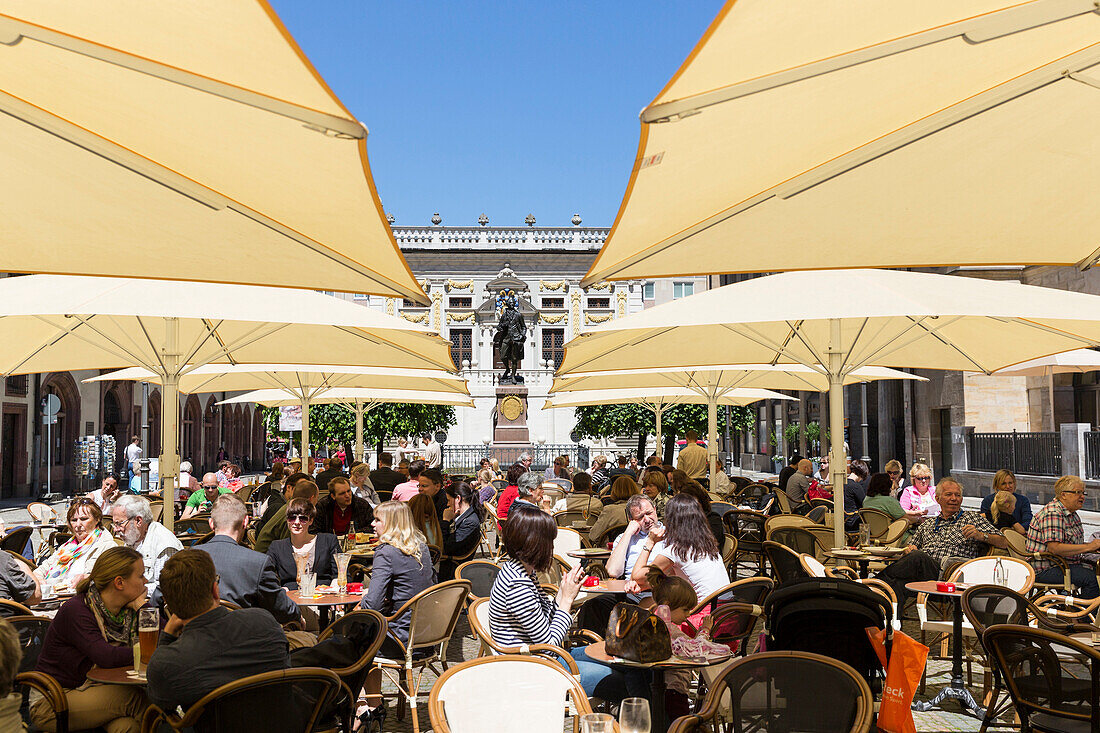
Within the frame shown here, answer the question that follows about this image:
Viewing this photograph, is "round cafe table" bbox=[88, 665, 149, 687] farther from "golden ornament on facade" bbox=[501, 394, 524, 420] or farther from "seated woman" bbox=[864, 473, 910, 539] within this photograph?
"golden ornament on facade" bbox=[501, 394, 524, 420]

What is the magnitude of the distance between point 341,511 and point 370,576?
96.7 inches

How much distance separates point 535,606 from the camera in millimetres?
4430

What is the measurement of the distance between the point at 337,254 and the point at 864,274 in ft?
14.9

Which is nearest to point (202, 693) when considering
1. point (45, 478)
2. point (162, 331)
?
point (162, 331)

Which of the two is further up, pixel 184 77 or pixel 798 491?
pixel 184 77

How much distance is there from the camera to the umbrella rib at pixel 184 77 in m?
2.12

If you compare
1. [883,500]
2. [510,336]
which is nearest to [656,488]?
[883,500]

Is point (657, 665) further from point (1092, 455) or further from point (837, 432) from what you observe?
point (1092, 455)

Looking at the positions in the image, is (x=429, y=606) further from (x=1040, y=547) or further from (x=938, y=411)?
(x=938, y=411)

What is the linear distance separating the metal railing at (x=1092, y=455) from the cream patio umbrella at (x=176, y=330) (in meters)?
12.0

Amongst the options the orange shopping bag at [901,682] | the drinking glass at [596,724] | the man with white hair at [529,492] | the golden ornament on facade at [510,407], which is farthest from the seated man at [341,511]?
the golden ornament on facade at [510,407]

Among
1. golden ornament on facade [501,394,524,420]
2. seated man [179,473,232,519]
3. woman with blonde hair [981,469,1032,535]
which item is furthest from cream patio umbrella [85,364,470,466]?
golden ornament on facade [501,394,524,420]

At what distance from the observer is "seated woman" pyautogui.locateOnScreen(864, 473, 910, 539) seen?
996 centimetres

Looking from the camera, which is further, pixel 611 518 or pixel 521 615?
pixel 611 518
